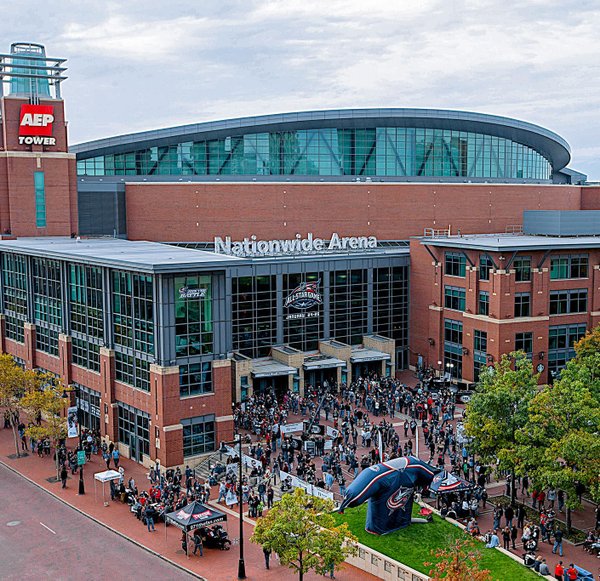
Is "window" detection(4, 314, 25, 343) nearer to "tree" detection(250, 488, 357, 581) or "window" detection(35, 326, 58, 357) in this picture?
"window" detection(35, 326, 58, 357)

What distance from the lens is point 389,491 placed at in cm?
3681

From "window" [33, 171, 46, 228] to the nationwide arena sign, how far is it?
49.4 feet

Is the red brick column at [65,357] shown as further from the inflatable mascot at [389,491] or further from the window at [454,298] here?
the window at [454,298]

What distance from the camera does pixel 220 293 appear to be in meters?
49.9

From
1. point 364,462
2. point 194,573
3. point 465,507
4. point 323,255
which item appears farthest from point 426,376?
point 194,573

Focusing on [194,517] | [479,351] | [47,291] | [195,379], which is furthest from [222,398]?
[479,351]

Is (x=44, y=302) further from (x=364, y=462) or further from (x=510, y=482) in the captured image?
(x=510, y=482)

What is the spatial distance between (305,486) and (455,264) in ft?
105

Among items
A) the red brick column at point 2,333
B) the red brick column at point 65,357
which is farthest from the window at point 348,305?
the red brick column at point 2,333

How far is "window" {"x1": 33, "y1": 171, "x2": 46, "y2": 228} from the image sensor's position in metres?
73.6

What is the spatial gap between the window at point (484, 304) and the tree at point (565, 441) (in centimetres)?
2396

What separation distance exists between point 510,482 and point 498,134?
2466 inches

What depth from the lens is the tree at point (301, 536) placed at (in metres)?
31.3

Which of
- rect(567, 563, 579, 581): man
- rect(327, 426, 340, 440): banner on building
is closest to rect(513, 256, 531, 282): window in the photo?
rect(327, 426, 340, 440): banner on building
